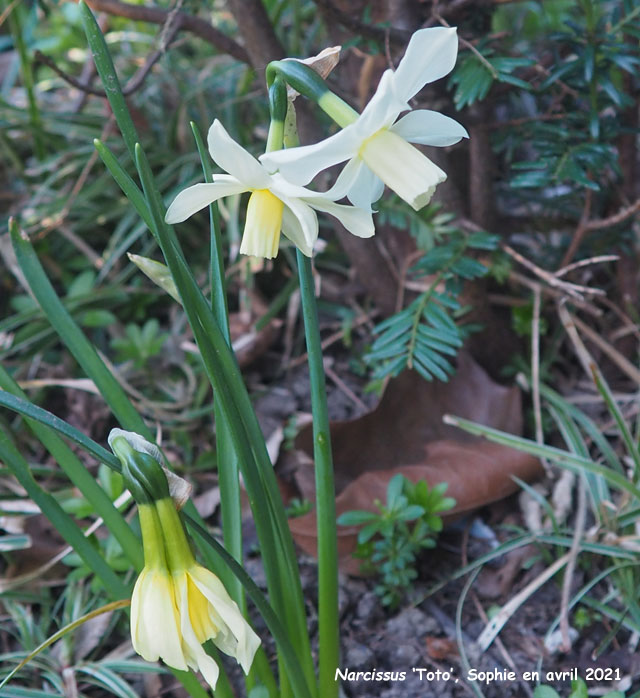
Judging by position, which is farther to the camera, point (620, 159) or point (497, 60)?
point (620, 159)

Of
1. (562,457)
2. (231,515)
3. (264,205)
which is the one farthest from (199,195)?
(562,457)

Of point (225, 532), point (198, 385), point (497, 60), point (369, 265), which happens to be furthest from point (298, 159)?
point (198, 385)

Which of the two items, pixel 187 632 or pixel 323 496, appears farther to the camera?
pixel 323 496

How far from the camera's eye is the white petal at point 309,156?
60 centimetres

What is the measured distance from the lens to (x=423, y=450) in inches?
55.7

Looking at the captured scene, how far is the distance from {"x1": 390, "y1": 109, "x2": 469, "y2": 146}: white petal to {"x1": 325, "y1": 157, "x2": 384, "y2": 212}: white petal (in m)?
0.05

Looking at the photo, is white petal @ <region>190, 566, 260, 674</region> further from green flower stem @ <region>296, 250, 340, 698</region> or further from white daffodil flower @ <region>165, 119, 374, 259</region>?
white daffodil flower @ <region>165, 119, 374, 259</region>

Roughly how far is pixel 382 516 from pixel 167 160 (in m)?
1.26

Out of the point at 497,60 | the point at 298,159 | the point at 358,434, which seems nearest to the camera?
the point at 298,159

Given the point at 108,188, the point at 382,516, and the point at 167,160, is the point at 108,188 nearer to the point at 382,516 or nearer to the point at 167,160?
the point at 167,160

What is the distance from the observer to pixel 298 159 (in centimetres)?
60

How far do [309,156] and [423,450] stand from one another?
0.92m

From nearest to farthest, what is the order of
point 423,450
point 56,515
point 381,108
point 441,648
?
point 381,108 → point 56,515 → point 441,648 → point 423,450

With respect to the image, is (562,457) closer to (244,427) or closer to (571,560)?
(571,560)
